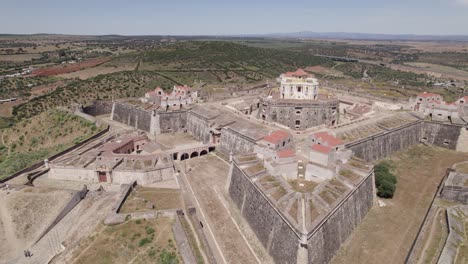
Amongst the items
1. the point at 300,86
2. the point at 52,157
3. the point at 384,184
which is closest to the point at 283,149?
the point at 384,184

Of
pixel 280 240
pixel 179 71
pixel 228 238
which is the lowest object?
pixel 228 238

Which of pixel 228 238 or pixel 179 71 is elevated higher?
pixel 179 71

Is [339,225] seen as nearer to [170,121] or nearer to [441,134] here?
[441,134]

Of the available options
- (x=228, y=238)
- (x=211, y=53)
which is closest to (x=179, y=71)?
(x=211, y=53)

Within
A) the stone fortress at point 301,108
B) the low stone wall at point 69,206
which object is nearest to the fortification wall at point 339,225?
the stone fortress at point 301,108

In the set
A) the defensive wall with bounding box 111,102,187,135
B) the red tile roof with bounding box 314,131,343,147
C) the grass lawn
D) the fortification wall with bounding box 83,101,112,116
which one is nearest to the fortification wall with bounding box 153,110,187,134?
the defensive wall with bounding box 111,102,187,135

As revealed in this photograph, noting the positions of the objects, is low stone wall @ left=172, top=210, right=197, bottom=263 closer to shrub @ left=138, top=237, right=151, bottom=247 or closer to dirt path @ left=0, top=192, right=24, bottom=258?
shrub @ left=138, top=237, right=151, bottom=247

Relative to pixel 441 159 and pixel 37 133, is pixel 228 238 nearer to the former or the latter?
pixel 441 159
